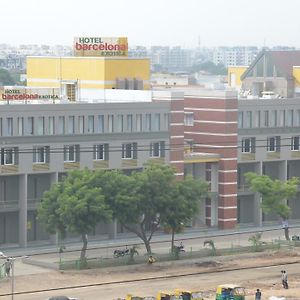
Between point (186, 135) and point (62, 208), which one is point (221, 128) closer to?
point (186, 135)

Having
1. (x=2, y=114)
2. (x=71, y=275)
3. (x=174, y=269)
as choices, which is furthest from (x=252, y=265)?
(x=2, y=114)

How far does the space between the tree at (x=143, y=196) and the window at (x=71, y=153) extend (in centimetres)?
945

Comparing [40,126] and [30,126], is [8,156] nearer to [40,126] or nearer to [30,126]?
[30,126]

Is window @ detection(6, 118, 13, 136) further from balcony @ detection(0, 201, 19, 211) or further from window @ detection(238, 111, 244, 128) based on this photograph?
window @ detection(238, 111, 244, 128)

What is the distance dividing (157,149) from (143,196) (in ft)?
57.2

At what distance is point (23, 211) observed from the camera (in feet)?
400

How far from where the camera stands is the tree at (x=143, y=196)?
113312 mm

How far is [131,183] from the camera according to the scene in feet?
374

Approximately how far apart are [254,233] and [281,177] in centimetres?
923

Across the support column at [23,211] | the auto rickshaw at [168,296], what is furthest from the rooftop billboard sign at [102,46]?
the auto rickshaw at [168,296]

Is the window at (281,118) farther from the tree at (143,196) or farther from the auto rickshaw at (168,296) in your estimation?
the auto rickshaw at (168,296)

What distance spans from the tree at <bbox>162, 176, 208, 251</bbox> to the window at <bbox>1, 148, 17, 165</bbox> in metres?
14.0

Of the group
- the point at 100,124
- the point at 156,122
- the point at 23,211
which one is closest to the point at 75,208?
the point at 23,211

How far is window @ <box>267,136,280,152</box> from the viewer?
459ft
